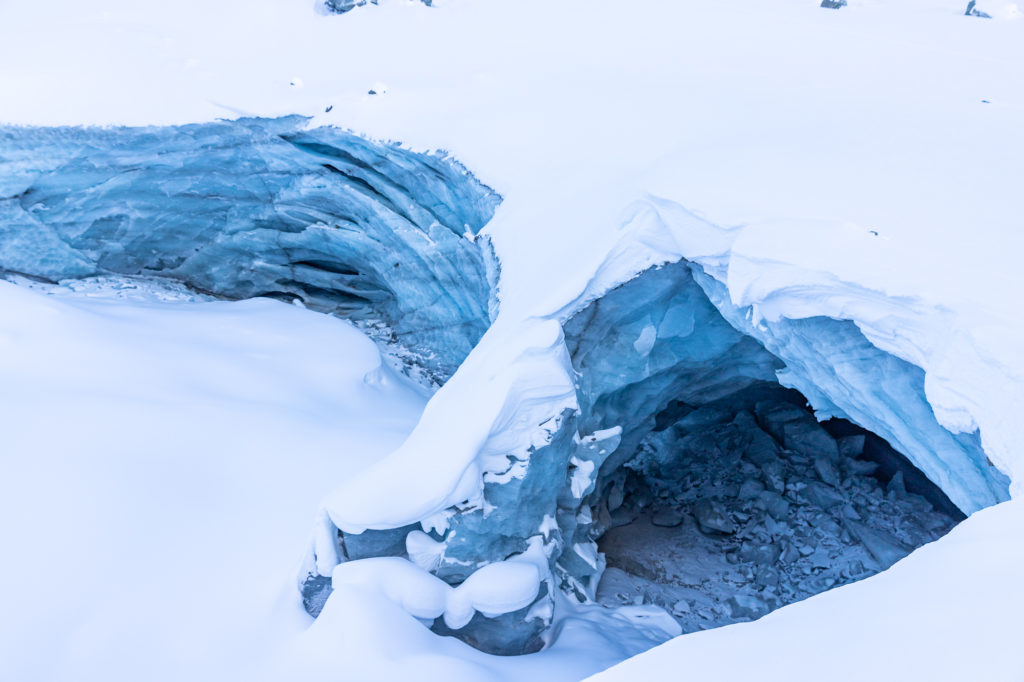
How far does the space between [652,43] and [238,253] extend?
4.74 metres

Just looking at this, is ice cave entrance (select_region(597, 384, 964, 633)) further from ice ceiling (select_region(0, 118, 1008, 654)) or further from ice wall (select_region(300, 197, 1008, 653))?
ice wall (select_region(300, 197, 1008, 653))

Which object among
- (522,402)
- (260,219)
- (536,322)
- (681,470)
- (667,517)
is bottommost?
(667,517)

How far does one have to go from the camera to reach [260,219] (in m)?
7.36

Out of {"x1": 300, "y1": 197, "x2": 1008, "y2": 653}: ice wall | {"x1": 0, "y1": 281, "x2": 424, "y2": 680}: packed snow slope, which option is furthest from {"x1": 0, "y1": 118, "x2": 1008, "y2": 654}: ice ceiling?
{"x1": 0, "y1": 281, "x2": 424, "y2": 680}: packed snow slope

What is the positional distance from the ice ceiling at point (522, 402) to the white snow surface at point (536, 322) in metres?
0.11

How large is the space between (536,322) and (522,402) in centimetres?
46

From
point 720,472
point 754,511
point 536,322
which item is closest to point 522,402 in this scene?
point 536,322

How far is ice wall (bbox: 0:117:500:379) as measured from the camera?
247 inches

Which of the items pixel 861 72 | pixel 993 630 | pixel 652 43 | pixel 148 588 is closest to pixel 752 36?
pixel 652 43

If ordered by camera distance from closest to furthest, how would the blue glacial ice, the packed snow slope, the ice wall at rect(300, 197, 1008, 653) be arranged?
the ice wall at rect(300, 197, 1008, 653), the blue glacial ice, the packed snow slope

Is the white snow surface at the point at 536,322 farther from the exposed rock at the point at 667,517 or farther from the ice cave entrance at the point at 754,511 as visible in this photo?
the exposed rock at the point at 667,517

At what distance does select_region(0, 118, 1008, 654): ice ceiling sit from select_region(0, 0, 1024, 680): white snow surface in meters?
0.11

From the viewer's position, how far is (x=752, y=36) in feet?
18.0

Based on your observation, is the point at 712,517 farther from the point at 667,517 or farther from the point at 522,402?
the point at 522,402
